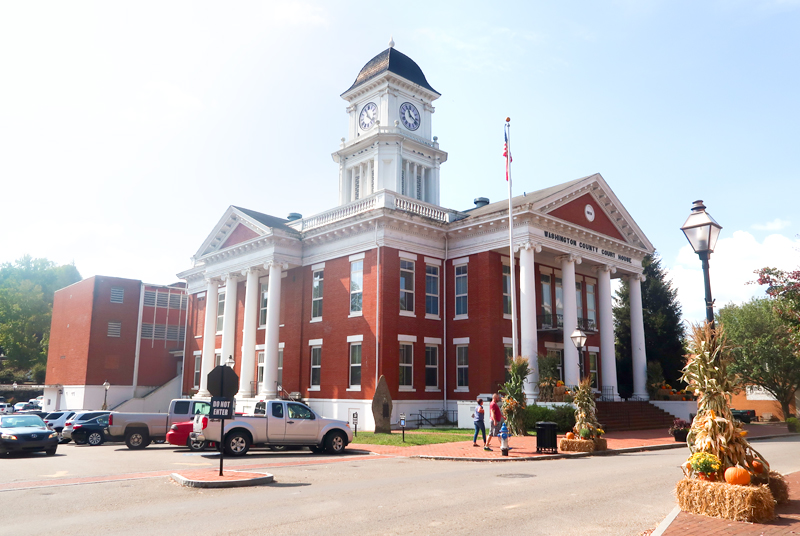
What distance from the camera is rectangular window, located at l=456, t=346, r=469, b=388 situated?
3181 centimetres

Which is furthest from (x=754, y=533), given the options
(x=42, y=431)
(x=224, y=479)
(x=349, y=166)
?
(x=349, y=166)

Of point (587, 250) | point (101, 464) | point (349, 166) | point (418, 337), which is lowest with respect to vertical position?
point (101, 464)

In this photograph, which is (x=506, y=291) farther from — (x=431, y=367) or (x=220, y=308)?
(x=220, y=308)

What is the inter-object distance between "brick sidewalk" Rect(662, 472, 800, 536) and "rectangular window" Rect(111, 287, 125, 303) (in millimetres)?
48168

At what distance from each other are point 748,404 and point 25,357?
74706 millimetres

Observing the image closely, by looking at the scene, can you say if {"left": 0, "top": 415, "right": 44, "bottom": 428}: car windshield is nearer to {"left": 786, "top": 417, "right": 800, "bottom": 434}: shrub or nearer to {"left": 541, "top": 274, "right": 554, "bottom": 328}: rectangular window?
{"left": 541, "top": 274, "right": 554, "bottom": 328}: rectangular window

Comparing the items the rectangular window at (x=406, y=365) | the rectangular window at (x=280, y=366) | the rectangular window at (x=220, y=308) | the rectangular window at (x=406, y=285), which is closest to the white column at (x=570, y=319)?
the rectangular window at (x=406, y=365)

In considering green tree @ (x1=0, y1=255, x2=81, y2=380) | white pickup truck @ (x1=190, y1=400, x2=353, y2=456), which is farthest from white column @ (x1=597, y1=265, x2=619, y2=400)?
green tree @ (x1=0, y1=255, x2=81, y2=380)

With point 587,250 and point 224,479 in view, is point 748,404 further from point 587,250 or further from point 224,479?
point 224,479

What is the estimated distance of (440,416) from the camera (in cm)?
3162

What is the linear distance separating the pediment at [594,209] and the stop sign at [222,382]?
20.1 m

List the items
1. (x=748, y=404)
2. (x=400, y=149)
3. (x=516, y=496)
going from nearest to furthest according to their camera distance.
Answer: (x=516, y=496)
(x=400, y=149)
(x=748, y=404)

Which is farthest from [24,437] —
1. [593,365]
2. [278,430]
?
[593,365]

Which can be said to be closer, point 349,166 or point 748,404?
point 349,166
